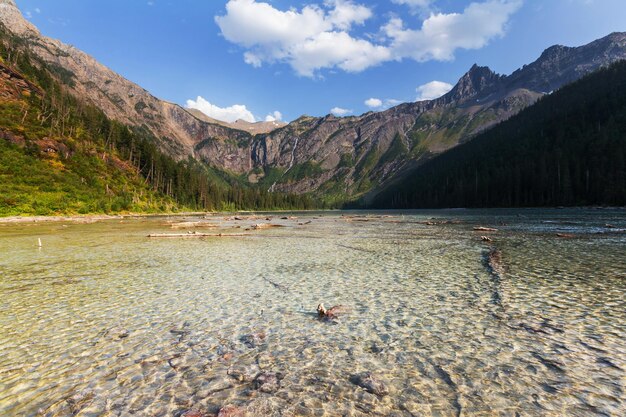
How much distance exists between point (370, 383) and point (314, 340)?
3025 millimetres

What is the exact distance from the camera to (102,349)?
33.0ft

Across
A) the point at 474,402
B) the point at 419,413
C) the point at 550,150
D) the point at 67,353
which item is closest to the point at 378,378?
the point at 419,413

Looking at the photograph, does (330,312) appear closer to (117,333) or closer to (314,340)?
(314,340)

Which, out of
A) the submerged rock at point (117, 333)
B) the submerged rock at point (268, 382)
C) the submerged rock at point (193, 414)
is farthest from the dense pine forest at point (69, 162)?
the submerged rock at point (193, 414)

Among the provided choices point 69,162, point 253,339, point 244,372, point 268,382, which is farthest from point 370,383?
point 69,162

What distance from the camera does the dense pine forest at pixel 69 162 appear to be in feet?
295

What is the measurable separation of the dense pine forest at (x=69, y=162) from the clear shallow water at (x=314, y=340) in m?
83.9

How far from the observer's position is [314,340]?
425 inches

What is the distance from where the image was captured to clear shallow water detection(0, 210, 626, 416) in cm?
734

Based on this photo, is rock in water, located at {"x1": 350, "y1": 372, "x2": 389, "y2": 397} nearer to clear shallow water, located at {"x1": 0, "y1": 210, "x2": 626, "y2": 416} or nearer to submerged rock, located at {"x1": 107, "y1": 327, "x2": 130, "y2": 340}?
clear shallow water, located at {"x1": 0, "y1": 210, "x2": 626, "y2": 416}

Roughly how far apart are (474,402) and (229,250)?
27225 mm

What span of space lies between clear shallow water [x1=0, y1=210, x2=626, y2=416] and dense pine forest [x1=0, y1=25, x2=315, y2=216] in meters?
83.9

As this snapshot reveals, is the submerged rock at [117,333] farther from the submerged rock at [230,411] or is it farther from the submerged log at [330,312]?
the submerged log at [330,312]

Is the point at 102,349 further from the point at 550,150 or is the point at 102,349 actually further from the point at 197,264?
the point at 550,150
